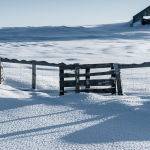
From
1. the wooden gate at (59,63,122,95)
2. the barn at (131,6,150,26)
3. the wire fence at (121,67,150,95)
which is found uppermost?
the barn at (131,6,150,26)

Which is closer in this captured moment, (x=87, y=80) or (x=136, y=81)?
(x=87, y=80)

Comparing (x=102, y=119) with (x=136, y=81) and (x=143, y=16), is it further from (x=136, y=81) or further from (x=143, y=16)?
(x=143, y=16)

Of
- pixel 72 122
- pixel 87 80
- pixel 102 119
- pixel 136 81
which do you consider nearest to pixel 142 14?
pixel 136 81

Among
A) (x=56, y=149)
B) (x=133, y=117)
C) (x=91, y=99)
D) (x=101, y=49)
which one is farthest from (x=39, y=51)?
(x=56, y=149)

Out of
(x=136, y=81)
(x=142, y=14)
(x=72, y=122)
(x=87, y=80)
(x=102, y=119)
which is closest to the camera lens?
(x=72, y=122)

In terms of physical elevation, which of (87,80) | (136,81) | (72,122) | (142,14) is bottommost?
(136,81)

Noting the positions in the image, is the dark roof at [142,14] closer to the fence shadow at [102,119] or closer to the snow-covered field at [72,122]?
the snow-covered field at [72,122]

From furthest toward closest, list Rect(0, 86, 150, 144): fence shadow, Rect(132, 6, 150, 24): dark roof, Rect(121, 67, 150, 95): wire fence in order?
Rect(132, 6, 150, 24): dark roof
Rect(121, 67, 150, 95): wire fence
Rect(0, 86, 150, 144): fence shadow

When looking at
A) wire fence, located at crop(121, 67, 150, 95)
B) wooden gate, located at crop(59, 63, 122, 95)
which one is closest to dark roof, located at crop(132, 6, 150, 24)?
wire fence, located at crop(121, 67, 150, 95)

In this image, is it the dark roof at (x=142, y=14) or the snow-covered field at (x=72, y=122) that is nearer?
the snow-covered field at (x=72, y=122)

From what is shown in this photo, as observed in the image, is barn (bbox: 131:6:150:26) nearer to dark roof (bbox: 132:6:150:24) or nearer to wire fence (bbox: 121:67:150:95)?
dark roof (bbox: 132:6:150:24)

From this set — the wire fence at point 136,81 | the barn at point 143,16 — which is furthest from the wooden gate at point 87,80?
the barn at point 143,16

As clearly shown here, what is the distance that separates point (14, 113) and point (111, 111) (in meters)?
2.18

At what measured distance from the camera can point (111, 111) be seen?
10.0 meters
